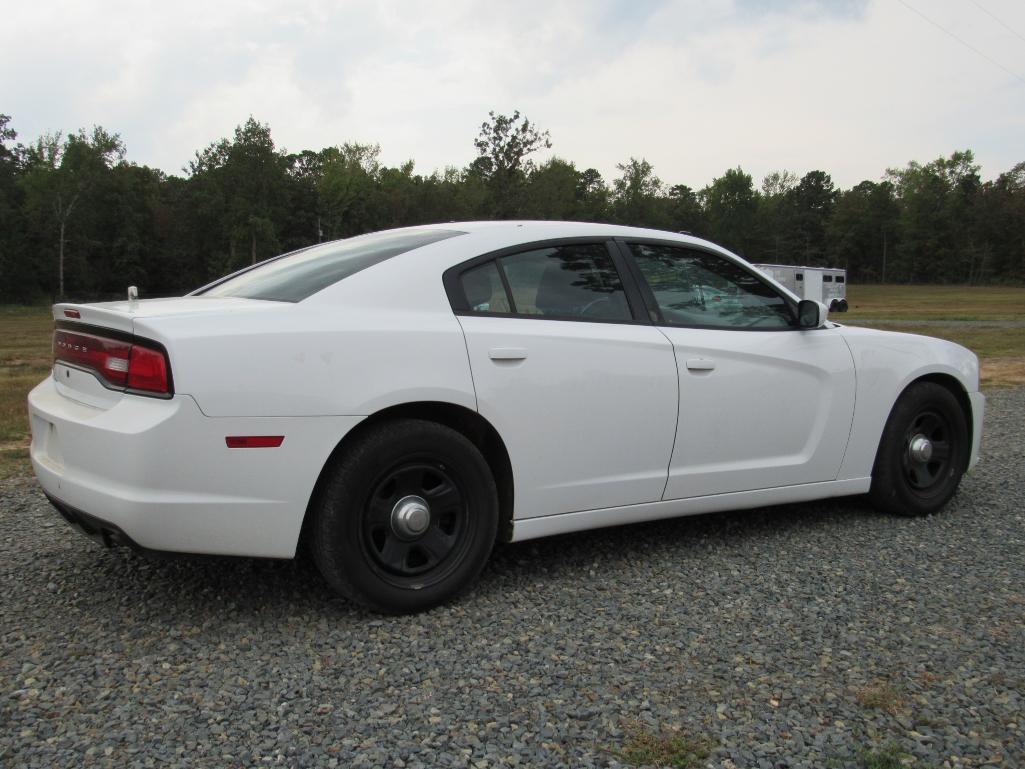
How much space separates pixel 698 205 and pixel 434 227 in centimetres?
11959

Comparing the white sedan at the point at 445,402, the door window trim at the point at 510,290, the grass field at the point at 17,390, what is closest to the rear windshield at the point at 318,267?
the white sedan at the point at 445,402

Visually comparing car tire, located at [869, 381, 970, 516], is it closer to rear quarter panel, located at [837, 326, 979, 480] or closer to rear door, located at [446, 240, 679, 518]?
rear quarter panel, located at [837, 326, 979, 480]

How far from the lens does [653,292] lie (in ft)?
12.8

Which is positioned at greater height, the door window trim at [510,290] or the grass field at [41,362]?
the door window trim at [510,290]

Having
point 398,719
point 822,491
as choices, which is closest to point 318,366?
point 398,719

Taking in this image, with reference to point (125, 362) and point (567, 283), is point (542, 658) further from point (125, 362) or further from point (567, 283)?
point (125, 362)

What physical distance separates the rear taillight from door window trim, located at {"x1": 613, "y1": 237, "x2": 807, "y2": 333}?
2042 mm

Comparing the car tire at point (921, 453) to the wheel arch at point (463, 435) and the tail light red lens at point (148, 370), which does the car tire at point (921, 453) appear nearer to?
the wheel arch at point (463, 435)

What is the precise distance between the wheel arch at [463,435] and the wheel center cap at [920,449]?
2.47 meters

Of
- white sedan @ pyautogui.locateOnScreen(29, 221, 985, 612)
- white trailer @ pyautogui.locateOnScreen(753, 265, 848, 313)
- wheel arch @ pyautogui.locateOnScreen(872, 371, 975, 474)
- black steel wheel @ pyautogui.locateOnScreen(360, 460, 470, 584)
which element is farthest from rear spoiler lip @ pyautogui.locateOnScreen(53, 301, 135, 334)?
white trailer @ pyautogui.locateOnScreen(753, 265, 848, 313)

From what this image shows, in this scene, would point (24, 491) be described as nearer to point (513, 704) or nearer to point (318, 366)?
point (318, 366)

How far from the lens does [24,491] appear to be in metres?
5.24

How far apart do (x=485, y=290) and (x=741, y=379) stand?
129 cm

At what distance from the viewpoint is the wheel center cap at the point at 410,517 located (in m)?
3.12
